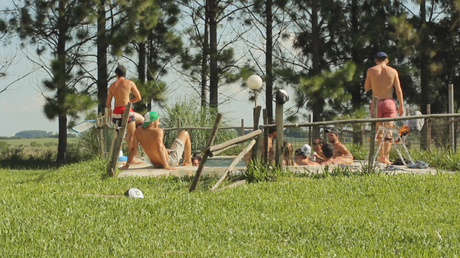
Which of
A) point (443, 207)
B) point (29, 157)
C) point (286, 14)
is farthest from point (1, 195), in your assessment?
point (286, 14)

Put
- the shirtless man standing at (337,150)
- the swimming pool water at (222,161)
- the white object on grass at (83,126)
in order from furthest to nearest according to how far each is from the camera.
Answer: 1. the swimming pool water at (222,161)
2. the white object on grass at (83,126)
3. the shirtless man standing at (337,150)

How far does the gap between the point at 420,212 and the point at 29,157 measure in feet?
47.3

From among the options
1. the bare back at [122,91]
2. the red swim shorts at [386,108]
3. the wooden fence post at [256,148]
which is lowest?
the wooden fence post at [256,148]

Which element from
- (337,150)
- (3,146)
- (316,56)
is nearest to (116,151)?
(337,150)

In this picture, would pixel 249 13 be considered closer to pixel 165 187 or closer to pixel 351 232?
pixel 165 187

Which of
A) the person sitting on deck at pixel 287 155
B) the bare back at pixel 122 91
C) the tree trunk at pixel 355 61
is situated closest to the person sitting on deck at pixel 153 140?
the bare back at pixel 122 91

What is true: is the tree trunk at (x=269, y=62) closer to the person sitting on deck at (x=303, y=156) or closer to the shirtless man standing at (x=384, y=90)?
the person sitting on deck at (x=303, y=156)

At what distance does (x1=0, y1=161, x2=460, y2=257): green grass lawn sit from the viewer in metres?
3.81

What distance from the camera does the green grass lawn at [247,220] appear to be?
3811 millimetres

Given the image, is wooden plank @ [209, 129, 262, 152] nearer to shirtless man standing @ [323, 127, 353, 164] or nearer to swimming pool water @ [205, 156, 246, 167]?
shirtless man standing @ [323, 127, 353, 164]

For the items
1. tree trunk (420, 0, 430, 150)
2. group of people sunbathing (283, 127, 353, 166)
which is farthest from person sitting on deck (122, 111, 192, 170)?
tree trunk (420, 0, 430, 150)

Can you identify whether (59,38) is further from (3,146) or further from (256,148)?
(256,148)

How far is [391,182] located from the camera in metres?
6.60

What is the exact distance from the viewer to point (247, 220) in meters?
4.71
